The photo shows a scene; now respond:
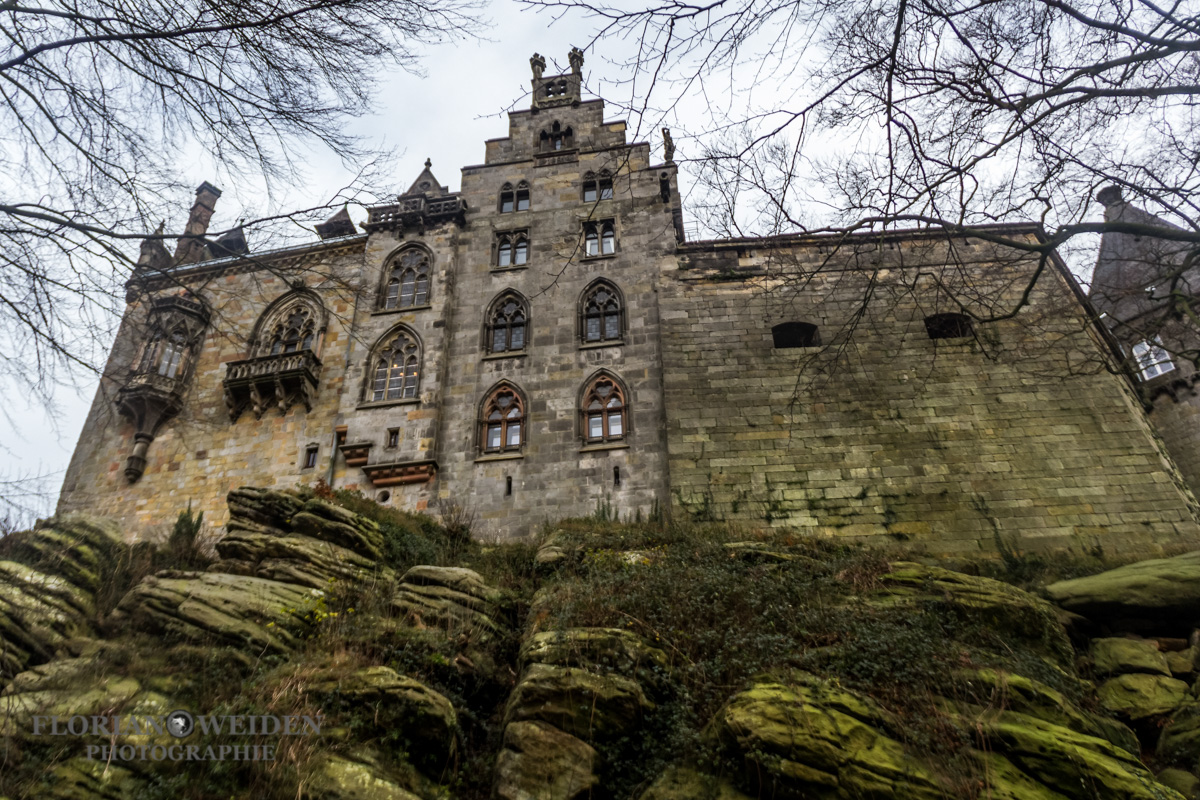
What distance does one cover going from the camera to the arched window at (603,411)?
55.7 feet

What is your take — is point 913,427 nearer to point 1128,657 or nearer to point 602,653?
point 1128,657

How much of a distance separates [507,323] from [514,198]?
187 inches

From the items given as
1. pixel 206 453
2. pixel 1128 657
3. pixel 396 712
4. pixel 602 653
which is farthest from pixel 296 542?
pixel 1128 657

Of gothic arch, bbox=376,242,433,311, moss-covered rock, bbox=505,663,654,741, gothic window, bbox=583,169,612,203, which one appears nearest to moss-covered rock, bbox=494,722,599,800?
moss-covered rock, bbox=505,663,654,741

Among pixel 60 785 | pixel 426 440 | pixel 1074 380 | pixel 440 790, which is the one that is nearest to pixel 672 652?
pixel 440 790

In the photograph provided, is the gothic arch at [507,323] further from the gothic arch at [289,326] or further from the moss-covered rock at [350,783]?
the moss-covered rock at [350,783]

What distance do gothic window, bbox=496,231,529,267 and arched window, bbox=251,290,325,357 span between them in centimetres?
554

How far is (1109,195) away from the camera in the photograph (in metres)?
8.15

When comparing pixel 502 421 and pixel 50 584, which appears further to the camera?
pixel 502 421

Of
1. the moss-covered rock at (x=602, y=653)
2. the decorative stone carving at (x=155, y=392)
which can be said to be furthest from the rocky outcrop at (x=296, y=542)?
the decorative stone carving at (x=155, y=392)

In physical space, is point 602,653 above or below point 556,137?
below

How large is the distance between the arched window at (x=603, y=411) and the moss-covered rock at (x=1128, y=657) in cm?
1002

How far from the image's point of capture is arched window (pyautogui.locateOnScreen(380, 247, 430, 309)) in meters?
19.9

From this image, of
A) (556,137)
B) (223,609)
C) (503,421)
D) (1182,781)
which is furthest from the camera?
(556,137)
